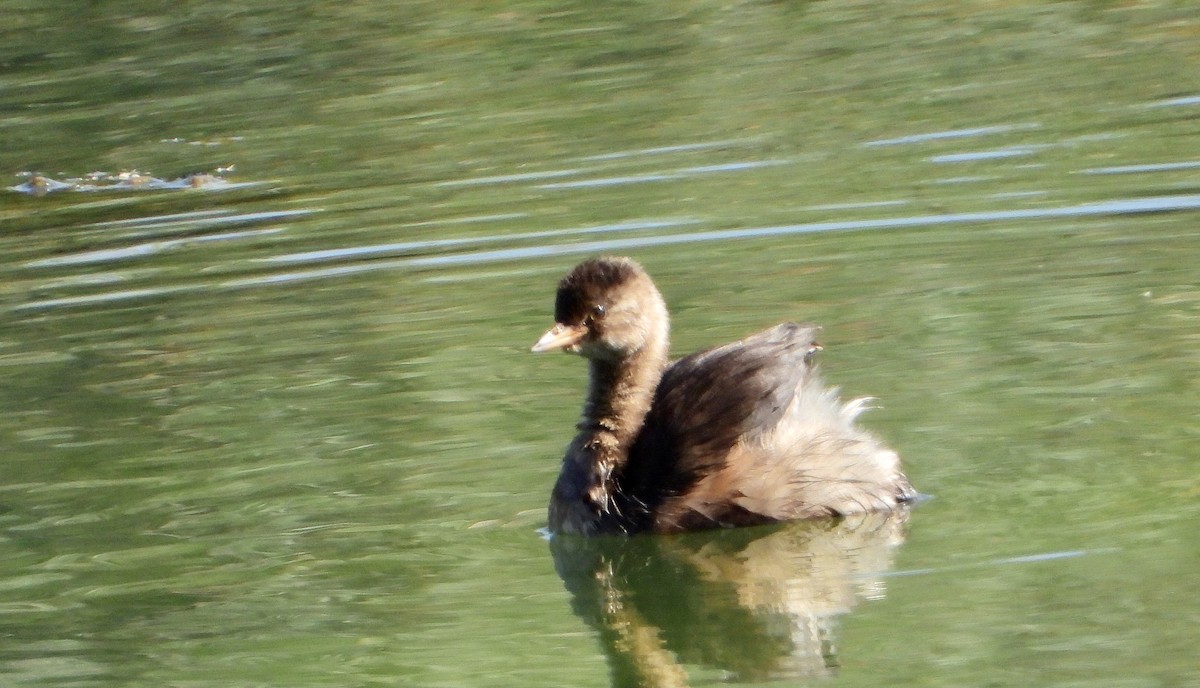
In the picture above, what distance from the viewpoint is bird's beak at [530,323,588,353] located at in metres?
6.75

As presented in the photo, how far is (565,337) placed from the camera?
6.81m

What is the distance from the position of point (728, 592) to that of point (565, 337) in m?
1.13

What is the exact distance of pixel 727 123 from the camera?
1355cm

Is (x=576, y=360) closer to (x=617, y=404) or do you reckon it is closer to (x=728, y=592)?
(x=617, y=404)

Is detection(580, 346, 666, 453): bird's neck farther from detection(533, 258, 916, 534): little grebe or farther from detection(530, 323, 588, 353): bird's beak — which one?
detection(530, 323, 588, 353): bird's beak

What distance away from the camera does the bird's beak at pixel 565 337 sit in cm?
675

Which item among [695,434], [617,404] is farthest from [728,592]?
[617,404]

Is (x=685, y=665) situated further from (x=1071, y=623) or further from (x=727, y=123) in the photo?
(x=727, y=123)

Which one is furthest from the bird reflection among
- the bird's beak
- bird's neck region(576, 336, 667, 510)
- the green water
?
the bird's beak

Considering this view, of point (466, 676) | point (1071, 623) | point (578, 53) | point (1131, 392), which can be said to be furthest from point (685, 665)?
point (578, 53)

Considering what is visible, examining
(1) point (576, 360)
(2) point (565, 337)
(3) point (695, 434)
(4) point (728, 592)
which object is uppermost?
(2) point (565, 337)

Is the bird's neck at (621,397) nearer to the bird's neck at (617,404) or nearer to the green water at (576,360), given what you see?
the bird's neck at (617,404)

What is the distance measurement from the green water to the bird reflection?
17mm

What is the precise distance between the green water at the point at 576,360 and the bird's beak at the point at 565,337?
1.98ft
